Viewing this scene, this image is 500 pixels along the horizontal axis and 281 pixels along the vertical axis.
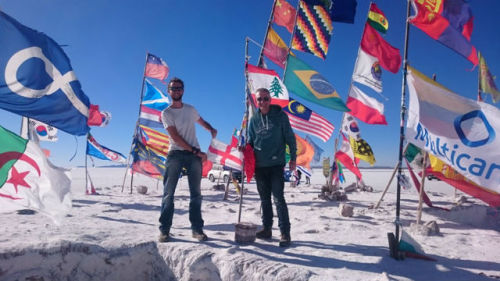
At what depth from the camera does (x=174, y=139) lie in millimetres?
3223

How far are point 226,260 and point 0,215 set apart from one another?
4.19 meters

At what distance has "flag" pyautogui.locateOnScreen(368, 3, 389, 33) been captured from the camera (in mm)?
7641

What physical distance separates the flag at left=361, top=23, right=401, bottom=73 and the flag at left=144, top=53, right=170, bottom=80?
747 cm

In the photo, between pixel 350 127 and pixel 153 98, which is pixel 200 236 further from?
pixel 153 98

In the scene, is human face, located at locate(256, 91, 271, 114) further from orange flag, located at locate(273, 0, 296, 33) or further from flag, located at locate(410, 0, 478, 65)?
orange flag, located at locate(273, 0, 296, 33)

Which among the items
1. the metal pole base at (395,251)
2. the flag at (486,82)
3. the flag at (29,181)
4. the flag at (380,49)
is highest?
the flag at (380,49)

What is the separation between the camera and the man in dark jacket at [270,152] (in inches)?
127

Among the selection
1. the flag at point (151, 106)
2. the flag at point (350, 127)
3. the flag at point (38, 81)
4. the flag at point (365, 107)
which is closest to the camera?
the flag at point (38, 81)

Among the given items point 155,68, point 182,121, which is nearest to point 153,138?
point 155,68

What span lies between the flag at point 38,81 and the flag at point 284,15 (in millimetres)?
4654

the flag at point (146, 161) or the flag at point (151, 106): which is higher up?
the flag at point (151, 106)

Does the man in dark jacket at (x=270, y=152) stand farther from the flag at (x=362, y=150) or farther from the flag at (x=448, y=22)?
the flag at (x=362, y=150)

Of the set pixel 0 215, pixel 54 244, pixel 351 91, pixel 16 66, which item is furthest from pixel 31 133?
pixel 351 91

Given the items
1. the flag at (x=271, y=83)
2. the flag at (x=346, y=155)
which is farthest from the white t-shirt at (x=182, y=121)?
the flag at (x=346, y=155)
